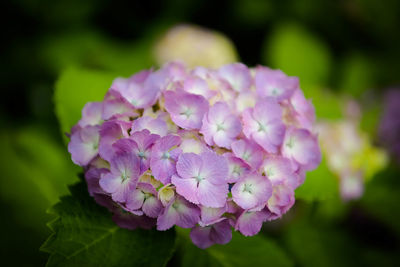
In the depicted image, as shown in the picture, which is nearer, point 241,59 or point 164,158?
point 164,158

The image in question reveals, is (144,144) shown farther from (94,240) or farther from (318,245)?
(318,245)

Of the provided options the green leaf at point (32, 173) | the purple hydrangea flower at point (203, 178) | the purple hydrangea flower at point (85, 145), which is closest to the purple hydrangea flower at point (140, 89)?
the purple hydrangea flower at point (85, 145)

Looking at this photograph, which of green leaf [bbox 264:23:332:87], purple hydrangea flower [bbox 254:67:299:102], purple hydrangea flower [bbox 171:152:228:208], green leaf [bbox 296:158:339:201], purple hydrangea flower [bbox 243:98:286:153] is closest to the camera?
purple hydrangea flower [bbox 171:152:228:208]

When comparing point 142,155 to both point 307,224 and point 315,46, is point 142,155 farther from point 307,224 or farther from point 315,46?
point 315,46

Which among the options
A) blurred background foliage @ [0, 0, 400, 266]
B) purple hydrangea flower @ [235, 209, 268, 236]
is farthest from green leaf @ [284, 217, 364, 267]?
purple hydrangea flower @ [235, 209, 268, 236]

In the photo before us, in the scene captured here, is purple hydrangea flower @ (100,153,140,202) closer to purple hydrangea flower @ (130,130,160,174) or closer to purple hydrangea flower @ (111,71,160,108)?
purple hydrangea flower @ (130,130,160,174)

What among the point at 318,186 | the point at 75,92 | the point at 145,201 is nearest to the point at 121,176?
the point at 145,201
